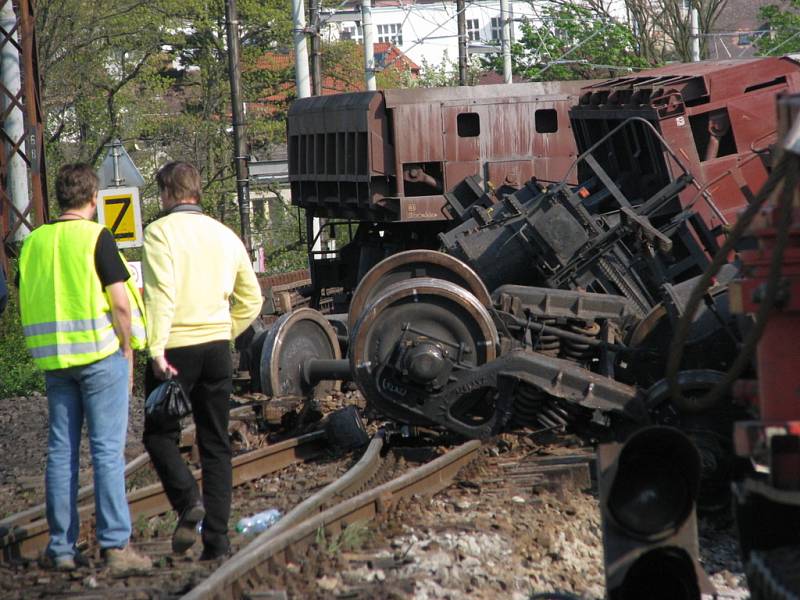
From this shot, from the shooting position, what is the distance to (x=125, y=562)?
6324mm

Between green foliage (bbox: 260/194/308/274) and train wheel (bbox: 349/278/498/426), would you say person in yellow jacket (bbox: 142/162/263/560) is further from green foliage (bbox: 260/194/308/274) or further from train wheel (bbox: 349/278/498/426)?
green foliage (bbox: 260/194/308/274)

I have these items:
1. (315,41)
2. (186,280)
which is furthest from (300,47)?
(186,280)

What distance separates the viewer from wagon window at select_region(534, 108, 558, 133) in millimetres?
19797

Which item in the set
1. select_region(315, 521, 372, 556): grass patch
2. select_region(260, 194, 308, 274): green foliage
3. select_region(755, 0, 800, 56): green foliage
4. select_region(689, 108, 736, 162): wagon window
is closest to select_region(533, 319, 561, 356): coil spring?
select_region(689, 108, 736, 162): wagon window

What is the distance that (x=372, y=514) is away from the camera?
725cm

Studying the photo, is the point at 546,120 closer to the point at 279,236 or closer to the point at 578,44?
the point at 578,44

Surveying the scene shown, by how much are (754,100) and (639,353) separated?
2712 millimetres

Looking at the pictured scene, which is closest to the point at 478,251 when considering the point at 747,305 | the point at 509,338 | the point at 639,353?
the point at 509,338

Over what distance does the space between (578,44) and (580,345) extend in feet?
100

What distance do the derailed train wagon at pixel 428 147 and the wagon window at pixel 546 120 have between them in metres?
0.02

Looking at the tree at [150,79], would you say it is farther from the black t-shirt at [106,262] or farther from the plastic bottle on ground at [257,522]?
the black t-shirt at [106,262]

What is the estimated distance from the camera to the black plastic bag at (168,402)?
6.19 meters

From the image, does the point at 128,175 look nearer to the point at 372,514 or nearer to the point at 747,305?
the point at 372,514

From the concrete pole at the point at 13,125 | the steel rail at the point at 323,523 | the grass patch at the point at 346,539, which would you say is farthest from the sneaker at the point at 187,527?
the concrete pole at the point at 13,125
